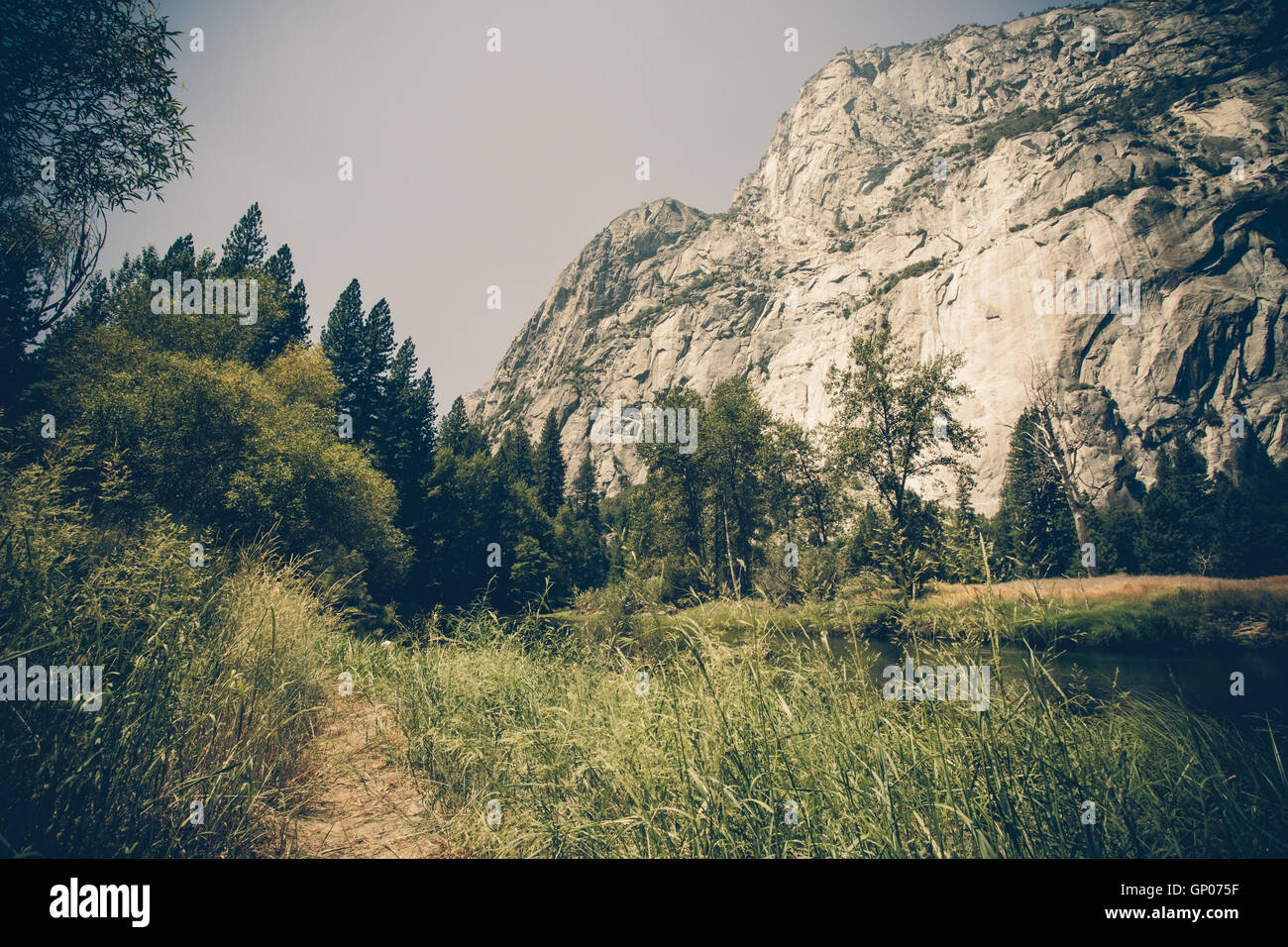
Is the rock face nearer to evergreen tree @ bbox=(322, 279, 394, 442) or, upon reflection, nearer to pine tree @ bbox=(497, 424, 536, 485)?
evergreen tree @ bbox=(322, 279, 394, 442)

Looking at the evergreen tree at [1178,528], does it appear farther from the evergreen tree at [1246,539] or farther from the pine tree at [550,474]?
the pine tree at [550,474]

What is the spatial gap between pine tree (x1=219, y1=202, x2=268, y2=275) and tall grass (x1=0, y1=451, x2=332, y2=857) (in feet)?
134

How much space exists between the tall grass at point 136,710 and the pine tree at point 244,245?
134ft

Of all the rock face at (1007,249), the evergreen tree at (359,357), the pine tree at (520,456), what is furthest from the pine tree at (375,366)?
the rock face at (1007,249)

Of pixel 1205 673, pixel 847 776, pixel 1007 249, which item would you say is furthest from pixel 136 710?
pixel 1007 249

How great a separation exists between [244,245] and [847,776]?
47.4 meters

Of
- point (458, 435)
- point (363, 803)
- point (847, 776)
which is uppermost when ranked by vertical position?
point (458, 435)

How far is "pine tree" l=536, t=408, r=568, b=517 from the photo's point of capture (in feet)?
202

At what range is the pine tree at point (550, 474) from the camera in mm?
61625

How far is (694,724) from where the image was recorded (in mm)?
2652

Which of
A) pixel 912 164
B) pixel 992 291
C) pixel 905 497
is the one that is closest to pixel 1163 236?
pixel 992 291

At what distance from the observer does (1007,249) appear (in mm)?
79812

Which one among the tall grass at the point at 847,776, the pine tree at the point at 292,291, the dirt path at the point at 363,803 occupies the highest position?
the pine tree at the point at 292,291

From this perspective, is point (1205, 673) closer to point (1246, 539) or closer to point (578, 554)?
point (1246, 539)
